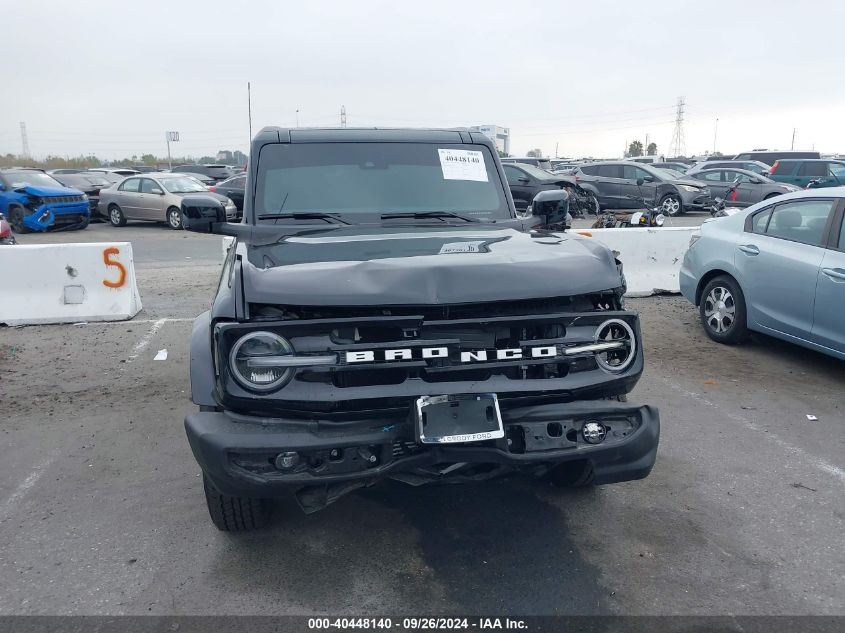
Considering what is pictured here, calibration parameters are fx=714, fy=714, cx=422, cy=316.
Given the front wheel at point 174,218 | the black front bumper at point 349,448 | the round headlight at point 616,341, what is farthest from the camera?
the front wheel at point 174,218

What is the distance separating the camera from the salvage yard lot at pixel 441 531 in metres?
3.15

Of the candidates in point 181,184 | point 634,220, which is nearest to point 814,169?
point 634,220

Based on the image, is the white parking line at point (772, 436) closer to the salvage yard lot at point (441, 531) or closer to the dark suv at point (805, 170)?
the salvage yard lot at point (441, 531)

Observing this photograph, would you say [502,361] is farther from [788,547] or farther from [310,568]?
[788,547]

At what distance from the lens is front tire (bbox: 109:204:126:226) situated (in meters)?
20.0

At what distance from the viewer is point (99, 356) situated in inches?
271

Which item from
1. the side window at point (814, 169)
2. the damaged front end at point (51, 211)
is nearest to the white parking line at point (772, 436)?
the damaged front end at point (51, 211)

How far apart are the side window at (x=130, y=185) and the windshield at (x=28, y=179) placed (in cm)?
180

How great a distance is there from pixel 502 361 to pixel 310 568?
1361mm

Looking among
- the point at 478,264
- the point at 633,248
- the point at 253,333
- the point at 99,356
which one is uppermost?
the point at 478,264

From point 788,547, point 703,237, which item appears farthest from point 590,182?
point 788,547

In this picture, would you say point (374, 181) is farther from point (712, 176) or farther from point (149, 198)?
point (712, 176)

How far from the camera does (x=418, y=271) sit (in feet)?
10.2

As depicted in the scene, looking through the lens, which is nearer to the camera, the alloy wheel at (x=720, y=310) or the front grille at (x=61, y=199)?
the alloy wheel at (x=720, y=310)
